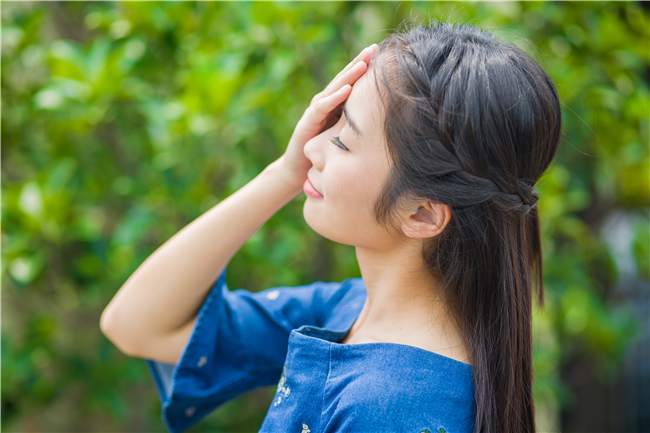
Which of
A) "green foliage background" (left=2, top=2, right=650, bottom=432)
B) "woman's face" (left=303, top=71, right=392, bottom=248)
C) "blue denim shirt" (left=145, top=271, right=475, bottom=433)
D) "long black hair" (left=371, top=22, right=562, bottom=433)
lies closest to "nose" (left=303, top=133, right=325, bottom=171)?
"woman's face" (left=303, top=71, right=392, bottom=248)

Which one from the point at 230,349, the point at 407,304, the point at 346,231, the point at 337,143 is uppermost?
the point at 337,143

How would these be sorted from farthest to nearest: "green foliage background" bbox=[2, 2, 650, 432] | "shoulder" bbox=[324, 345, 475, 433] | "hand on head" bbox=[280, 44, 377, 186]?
1. "green foliage background" bbox=[2, 2, 650, 432]
2. "hand on head" bbox=[280, 44, 377, 186]
3. "shoulder" bbox=[324, 345, 475, 433]

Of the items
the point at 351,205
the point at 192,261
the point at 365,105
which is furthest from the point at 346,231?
the point at 192,261

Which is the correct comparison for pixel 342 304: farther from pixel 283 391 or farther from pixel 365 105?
pixel 365 105

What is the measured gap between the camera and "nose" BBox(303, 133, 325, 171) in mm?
675

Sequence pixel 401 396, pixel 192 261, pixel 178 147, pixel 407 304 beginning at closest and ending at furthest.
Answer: pixel 401 396 → pixel 407 304 → pixel 192 261 → pixel 178 147

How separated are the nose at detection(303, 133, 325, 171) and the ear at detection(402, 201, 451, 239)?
14 centimetres

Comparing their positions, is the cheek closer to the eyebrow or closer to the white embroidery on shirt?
the eyebrow

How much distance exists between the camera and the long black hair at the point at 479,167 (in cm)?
57

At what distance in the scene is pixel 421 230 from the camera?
0.62 meters

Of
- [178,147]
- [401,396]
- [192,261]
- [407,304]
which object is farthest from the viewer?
[178,147]

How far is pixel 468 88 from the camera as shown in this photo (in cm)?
56

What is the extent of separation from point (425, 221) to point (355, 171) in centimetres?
11

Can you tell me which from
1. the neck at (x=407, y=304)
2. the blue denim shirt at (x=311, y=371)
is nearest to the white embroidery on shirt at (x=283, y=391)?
the blue denim shirt at (x=311, y=371)
